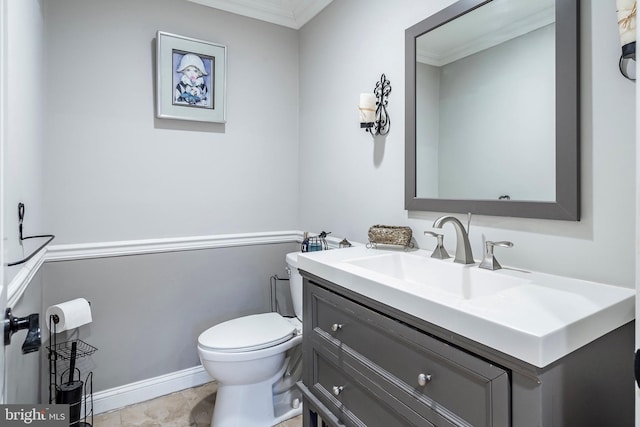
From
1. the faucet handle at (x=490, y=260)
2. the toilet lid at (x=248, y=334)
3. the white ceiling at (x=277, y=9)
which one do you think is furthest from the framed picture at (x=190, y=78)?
the faucet handle at (x=490, y=260)

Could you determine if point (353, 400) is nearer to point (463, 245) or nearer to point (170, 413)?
point (463, 245)

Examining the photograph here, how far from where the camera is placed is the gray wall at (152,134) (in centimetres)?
187

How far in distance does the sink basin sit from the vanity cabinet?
174 mm

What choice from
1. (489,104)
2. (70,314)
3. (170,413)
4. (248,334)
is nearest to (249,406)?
(248,334)

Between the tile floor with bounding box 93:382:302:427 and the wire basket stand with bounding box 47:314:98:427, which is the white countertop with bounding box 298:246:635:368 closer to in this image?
the tile floor with bounding box 93:382:302:427

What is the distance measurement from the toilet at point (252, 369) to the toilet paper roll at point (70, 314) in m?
0.57

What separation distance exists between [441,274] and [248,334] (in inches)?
41.3

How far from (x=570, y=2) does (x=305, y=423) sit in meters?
1.75

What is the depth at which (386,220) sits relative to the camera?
180 centimetres

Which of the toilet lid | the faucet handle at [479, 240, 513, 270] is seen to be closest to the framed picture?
the toilet lid

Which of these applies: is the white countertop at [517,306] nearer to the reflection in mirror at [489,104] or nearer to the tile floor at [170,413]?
the reflection in mirror at [489,104]

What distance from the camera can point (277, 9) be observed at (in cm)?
238

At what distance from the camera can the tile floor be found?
6.20 feet

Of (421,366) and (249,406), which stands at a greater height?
(421,366)
